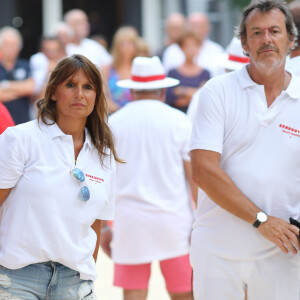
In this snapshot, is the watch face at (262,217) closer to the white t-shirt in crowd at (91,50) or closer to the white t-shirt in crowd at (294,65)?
the white t-shirt in crowd at (294,65)

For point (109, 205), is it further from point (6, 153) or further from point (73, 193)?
point (6, 153)

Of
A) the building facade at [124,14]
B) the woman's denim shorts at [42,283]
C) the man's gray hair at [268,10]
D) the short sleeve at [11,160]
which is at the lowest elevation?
the building facade at [124,14]

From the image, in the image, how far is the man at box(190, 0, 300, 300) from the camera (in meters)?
3.91

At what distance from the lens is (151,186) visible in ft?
18.2

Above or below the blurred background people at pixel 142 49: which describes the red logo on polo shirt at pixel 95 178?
above

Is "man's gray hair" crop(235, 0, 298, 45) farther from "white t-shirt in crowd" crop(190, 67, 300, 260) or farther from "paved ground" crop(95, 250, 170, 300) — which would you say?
"paved ground" crop(95, 250, 170, 300)

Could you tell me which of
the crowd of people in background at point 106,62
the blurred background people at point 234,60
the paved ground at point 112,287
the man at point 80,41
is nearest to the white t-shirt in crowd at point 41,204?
the blurred background people at point 234,60

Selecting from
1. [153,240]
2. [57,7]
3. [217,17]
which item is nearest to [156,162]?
[153,240]

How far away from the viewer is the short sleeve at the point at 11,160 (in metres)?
3.65

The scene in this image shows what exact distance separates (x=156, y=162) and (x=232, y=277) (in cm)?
168

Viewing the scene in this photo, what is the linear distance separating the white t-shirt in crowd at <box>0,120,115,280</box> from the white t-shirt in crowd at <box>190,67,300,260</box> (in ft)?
2.25

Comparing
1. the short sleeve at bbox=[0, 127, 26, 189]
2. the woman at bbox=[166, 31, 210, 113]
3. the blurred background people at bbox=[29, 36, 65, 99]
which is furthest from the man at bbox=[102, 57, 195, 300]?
the blurred background people at bbox=[29, 36, 65, 99]

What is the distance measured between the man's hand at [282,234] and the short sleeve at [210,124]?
0.44 metres

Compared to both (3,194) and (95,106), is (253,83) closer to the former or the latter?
(95,106)
